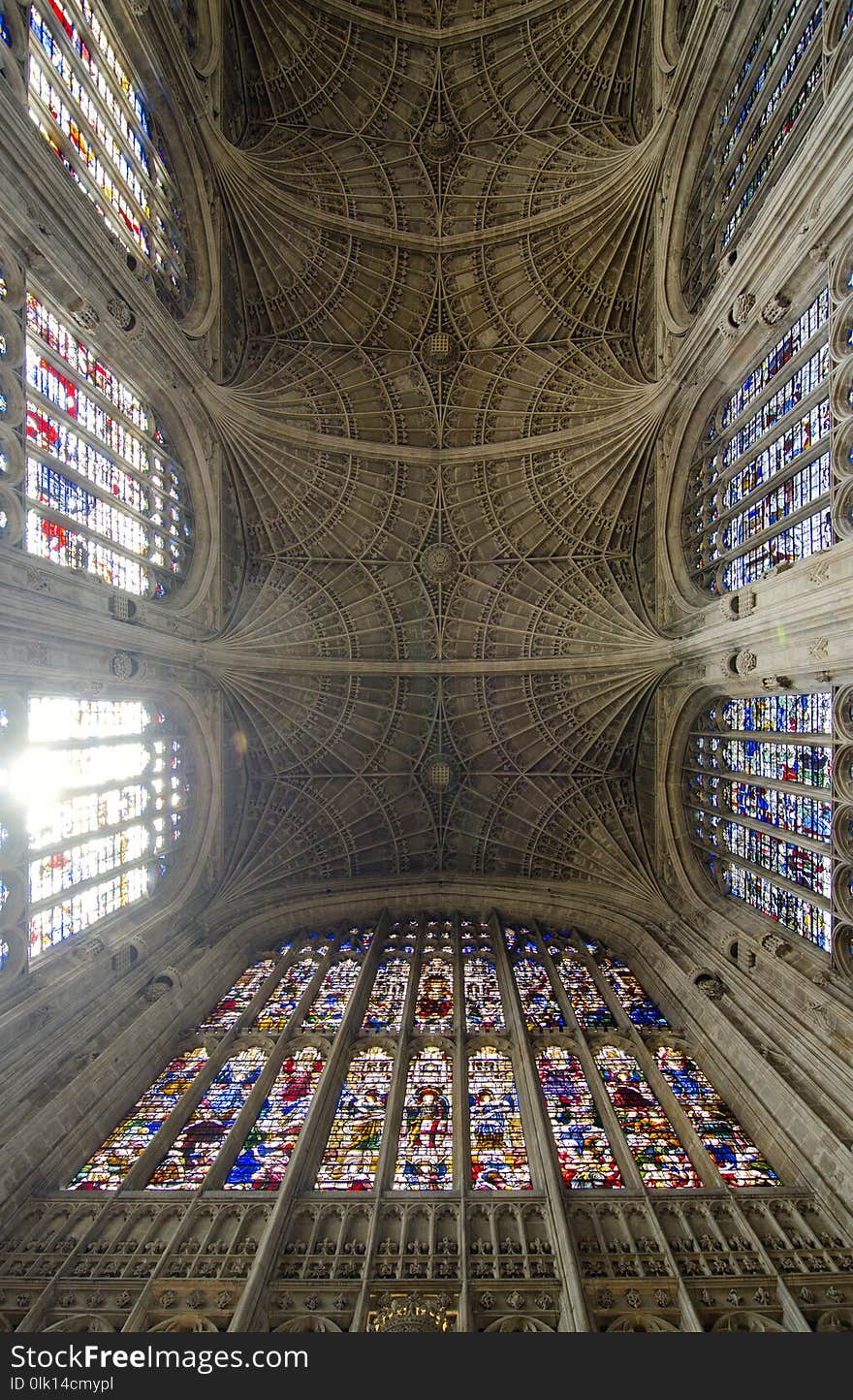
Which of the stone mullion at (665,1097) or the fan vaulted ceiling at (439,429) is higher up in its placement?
the fan vaulted ceiling at (439,429)

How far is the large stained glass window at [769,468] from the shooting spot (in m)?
13.1

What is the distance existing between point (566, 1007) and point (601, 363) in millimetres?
18976

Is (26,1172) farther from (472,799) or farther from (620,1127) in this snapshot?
(472,799)

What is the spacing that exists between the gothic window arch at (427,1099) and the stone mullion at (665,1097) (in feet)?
0.10

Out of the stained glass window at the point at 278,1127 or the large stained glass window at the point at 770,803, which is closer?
the stained glass window at the point at 278,1127

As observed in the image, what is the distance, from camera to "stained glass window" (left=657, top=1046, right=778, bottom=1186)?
13.1 m

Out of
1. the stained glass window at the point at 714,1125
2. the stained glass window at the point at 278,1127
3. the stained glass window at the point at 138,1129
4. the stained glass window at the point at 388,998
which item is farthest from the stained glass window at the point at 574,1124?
the stained glass window at the point at 138,1129

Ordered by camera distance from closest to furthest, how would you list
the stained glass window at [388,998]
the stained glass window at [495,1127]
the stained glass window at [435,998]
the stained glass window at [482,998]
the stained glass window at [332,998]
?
the stained glass window at [495,1127] < the stained glass window at [482,998] < the stained glass window at [435,998] < the stained glass window at [332,998] < the stained glass window at [388,998]

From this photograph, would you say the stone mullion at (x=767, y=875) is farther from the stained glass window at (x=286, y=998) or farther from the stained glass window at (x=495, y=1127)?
the stained glass window at (x=286, y=998)

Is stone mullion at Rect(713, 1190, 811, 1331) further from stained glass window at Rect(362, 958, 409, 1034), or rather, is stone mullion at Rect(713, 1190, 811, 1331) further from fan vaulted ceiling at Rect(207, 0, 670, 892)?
fan vaulted ceiling at Rect(207, 0, 670, 892)

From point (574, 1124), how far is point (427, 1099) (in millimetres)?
3178

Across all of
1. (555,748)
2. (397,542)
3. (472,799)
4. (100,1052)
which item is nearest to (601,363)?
(397,542)

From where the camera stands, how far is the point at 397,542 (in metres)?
24.0

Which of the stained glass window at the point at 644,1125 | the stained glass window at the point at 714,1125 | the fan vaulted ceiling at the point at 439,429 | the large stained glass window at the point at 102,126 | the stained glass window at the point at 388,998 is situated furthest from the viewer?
the fan vaulted ceiling at the point at 439,429
